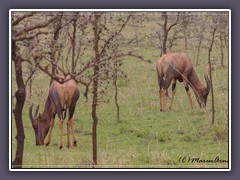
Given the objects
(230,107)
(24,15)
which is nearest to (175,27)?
(230,107)

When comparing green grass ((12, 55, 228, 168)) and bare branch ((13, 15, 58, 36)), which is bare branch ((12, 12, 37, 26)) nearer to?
bare branch ((13, 15, 58, 36))

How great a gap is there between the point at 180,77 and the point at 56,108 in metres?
1.38

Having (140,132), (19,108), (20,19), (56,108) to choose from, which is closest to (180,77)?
(140,132)

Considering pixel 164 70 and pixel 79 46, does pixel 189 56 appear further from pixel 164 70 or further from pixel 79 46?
pixel 79 46

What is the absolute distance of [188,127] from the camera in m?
9.88

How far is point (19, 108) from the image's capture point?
9.57 metres

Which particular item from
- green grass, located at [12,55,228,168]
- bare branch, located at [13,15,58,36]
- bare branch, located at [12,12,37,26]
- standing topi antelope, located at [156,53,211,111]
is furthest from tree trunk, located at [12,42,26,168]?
standing topi antelope, located at [156,53,211,111]

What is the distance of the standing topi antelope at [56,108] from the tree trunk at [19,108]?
0.72ft

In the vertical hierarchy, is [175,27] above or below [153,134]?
Result: above

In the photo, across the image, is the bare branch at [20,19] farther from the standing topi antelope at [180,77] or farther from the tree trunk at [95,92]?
the standing topi antelope at [180,77]

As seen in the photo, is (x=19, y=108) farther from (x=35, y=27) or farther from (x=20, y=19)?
(x=35, y=27)

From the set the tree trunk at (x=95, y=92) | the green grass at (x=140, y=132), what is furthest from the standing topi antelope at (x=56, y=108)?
the tree trunk at (x=95, y=92)

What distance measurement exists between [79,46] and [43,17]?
0.54m

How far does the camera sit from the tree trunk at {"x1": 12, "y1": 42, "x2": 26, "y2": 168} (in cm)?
948
